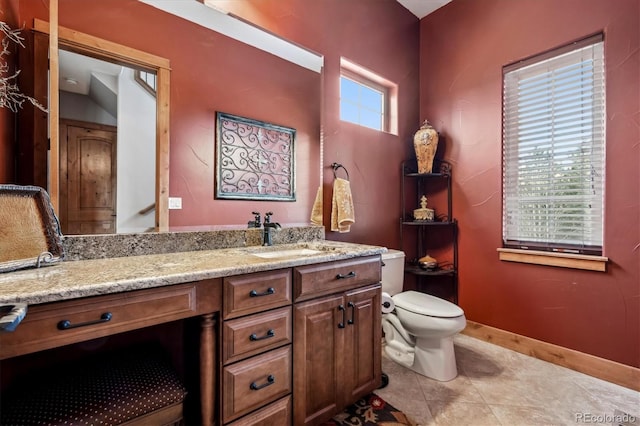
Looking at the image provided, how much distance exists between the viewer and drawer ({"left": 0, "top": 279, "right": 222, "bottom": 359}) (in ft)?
2.43

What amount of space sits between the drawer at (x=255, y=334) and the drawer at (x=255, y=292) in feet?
0.10

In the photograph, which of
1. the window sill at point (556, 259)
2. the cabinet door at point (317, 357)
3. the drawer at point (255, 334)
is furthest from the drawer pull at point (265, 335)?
the window sill at point (556, 259)

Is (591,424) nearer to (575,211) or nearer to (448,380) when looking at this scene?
(448,380)

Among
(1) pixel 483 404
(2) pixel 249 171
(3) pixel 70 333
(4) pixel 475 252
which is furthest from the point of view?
(4) pixel 475 252

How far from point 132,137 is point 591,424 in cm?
261

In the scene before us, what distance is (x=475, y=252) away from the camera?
2.45m

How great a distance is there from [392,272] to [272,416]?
1.34 metres

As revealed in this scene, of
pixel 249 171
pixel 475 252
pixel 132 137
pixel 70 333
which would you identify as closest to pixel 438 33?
pixel 475 252

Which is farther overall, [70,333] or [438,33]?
[438,33]

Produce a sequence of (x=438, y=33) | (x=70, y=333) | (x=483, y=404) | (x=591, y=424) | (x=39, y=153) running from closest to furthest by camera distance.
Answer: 1. (x=70, y=333)
2. (x=39, y=153)
3. (x=591, y=424)
4. (x=483, y=404)
5. (x=438, y=33)

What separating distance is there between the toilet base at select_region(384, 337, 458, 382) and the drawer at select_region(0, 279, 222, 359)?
1447 millimetres

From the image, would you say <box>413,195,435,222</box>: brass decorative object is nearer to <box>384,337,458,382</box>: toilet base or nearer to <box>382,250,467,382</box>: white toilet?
<box>382,250,467,382</box>: white toilet

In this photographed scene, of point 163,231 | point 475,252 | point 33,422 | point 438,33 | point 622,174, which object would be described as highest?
point 438,33

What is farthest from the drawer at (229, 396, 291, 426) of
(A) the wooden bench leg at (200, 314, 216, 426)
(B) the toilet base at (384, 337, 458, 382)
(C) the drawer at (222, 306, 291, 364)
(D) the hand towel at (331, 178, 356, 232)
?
(D) the hand towel at (331, 178, 356, 232)
